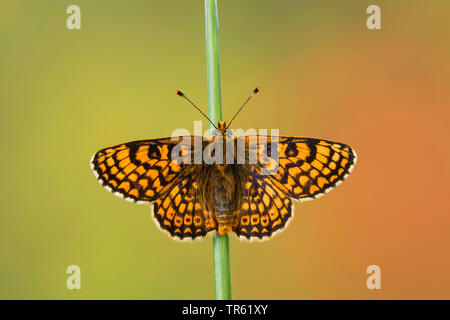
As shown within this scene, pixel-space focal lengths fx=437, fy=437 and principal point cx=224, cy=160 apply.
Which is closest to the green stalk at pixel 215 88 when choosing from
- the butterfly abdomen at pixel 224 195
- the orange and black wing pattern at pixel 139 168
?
the butterfly abdomen at pixel 224 195

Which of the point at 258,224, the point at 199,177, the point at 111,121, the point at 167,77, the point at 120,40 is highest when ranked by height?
the point at 120,40

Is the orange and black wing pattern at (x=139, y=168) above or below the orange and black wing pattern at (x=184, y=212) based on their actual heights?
above

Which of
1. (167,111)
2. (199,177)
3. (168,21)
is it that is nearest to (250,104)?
(167,111)

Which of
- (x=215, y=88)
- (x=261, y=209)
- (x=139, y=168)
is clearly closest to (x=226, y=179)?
(x=261, y=209)

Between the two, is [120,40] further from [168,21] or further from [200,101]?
[200,101]

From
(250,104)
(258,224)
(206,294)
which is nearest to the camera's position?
(258,224)

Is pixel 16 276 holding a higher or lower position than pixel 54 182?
lower

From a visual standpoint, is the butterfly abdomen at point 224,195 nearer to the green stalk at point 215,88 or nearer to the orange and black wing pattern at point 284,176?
the orange and black wing pattern at point 284,176

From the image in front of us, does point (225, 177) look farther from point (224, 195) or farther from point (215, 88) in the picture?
point (215, 88)

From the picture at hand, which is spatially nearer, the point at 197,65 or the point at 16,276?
the point at 16,276
